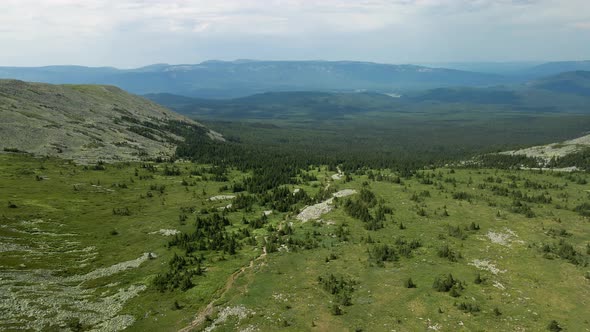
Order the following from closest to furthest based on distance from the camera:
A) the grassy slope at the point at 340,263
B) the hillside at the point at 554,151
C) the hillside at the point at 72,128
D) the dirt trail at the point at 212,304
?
the dirt trail at the point at 212,304 < the grassy slope at the point at 340,263 < the hillside at the point at 72,128 < the hillside at the point at 554,151

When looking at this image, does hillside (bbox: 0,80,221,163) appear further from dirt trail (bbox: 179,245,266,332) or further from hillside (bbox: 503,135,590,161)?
hillside (bbox: 503,135,590,161)

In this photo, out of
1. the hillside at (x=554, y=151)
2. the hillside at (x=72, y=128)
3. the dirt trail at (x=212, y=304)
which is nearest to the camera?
the dirt trail at (x=212, y=304)

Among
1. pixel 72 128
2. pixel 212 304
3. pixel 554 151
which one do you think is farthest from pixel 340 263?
pixel 72 128

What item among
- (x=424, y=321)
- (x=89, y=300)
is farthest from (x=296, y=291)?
(x=89, y=300)

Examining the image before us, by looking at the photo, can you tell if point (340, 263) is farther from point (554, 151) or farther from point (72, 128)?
point (72, 128)

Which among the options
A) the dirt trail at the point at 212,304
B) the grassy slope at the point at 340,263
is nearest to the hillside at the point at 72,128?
the grassy slope at the point at 340,263

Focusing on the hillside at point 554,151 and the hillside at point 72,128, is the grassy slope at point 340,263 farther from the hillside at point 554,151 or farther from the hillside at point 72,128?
the hillside at point 554,151

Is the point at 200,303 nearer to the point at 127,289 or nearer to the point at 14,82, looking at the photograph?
the point at 127,289
